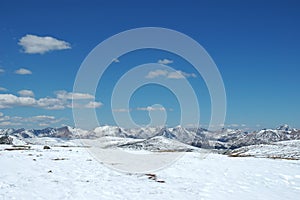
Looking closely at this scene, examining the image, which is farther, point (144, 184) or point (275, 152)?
point (275, 152)

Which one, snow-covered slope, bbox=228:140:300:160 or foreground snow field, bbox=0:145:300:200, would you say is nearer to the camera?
foreground snow field, bbox=0:145:300:200

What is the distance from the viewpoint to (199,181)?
19641 millimetres

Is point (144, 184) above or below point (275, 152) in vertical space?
below

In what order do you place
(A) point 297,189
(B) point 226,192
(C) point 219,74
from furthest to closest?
(C) point 219,74 → (A) point 297,189 → (B) point 226,192

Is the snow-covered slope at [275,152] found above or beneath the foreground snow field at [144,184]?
above

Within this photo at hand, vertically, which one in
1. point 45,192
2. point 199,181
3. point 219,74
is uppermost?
point 219,74

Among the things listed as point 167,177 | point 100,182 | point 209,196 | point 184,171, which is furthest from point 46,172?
point 209,196

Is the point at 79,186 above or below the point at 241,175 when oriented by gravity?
below

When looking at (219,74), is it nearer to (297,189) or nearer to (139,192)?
(297,189)

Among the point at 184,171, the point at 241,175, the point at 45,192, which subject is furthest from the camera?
the point at 184,171

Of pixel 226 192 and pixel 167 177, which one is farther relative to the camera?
pixel 167 177

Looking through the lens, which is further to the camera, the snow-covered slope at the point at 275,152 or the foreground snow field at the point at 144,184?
the snow-covered slope at the point at 275,152

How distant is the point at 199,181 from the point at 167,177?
2.40 meters

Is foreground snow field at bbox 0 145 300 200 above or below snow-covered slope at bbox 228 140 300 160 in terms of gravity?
below
